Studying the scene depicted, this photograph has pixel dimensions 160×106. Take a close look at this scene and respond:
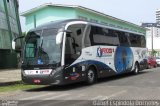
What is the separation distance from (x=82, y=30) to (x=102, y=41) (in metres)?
2.63

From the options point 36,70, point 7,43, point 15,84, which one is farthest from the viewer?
point 7,43

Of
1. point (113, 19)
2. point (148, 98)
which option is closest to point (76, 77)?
point (148, 98)

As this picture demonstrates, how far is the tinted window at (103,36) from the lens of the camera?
2005 centimetres

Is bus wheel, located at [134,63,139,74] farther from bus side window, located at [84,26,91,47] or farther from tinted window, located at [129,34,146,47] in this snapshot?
bus side window, located at [84,26,91,47]

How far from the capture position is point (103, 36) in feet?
70.1

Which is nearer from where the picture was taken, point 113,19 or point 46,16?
point 46,16

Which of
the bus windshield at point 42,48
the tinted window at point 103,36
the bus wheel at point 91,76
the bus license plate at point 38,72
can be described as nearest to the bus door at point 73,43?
the bus windshield at point 42,48

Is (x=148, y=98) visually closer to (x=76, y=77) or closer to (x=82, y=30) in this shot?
(x=76, y=77)

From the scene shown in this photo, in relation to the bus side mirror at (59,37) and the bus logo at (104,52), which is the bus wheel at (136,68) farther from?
the bus side mirror at (59,37)

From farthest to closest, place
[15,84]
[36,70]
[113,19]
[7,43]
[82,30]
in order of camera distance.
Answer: [113,19] → [7,43] → [15,84] → [82,30] → [36,70]

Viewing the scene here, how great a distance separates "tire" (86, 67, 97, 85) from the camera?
1908 cm

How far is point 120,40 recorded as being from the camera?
24.1 m

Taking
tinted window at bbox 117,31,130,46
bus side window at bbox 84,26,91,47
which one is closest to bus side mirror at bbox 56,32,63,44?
bus side window at bbox 84,26,91,47

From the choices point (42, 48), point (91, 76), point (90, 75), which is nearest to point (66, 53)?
point (42, 48)
